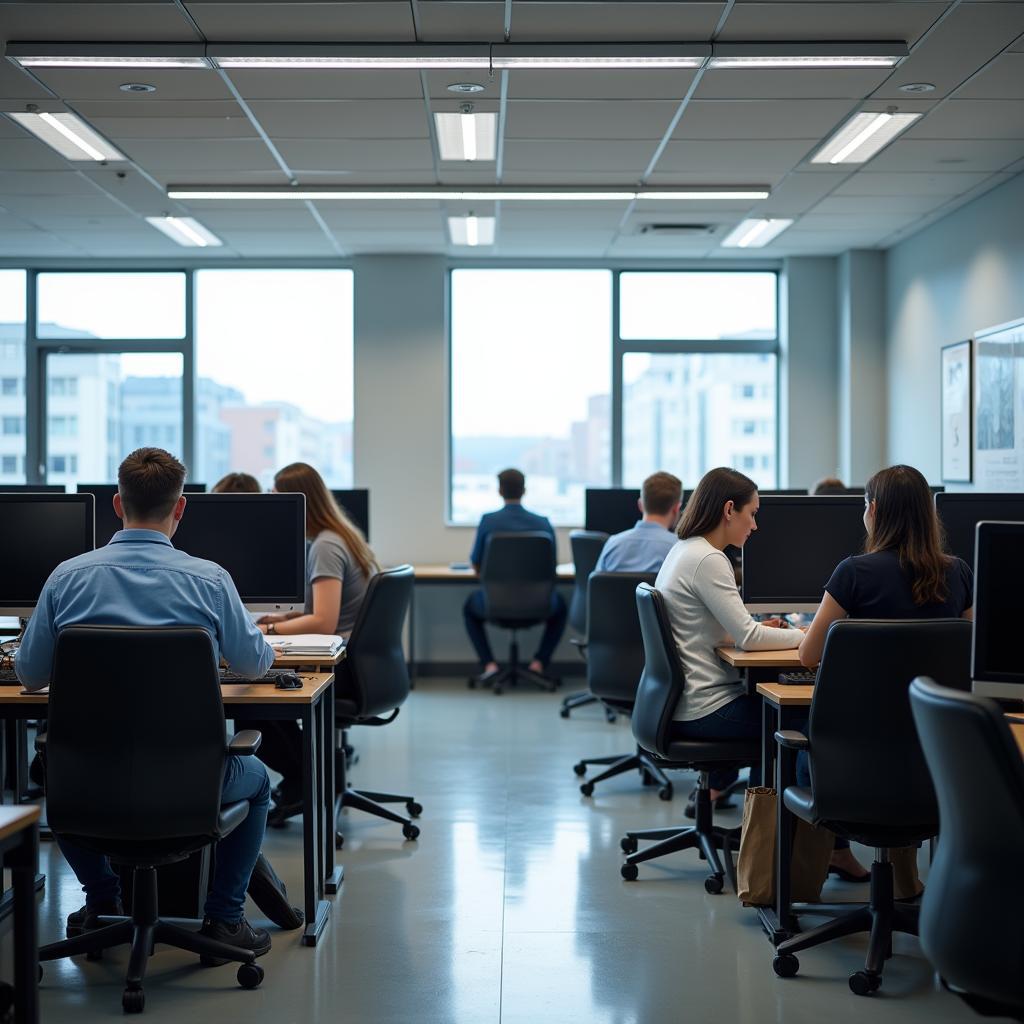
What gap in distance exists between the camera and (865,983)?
105 inches

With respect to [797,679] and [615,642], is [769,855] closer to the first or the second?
[797,679]

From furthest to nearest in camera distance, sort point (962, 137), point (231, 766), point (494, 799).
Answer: point (962, 137) < point (494, 799) < point (231, 766)

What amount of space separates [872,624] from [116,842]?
1771 millimetres

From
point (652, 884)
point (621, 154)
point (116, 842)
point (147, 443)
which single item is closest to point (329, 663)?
point (116, 842)

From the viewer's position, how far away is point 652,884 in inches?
137

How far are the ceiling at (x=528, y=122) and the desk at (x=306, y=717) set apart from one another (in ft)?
7.22

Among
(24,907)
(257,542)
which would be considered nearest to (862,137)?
(257,542)

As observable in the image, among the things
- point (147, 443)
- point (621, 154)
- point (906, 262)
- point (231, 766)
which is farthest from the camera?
point (147, 443)

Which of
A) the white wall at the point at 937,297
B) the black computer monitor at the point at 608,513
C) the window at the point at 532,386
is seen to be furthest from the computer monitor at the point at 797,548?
the window at the point at 532,386

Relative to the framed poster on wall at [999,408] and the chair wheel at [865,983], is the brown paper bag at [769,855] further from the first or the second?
the framed poster on wall at [999,408]

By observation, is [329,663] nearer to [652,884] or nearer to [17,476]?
[652,884]

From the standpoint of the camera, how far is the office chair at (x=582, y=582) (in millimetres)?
5984

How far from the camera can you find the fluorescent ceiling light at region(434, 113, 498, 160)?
15.3 ft

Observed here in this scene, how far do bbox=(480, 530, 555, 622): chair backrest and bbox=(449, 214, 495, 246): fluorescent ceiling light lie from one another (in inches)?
72.4
